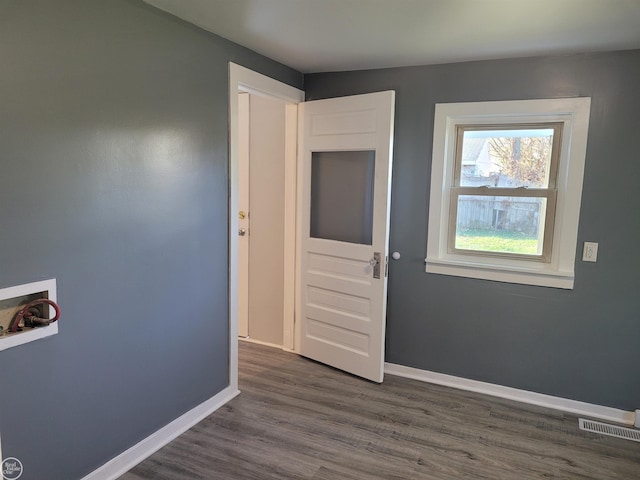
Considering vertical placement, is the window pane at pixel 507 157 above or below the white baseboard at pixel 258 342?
above

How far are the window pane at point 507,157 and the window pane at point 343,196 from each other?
0.68m

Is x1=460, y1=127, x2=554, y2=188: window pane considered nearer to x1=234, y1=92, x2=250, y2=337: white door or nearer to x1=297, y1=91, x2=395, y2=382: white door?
x1=297, y1=91, x2=395, y2=382: white door

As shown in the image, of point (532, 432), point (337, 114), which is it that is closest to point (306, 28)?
point (337, 114)

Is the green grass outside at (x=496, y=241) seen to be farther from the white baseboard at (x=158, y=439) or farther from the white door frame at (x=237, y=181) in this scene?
the white baseboard at (x=158, y=439)

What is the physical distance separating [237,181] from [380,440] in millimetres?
1778

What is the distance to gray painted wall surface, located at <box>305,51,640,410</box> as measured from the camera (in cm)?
266

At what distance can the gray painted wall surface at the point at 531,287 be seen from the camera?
8.73 feet

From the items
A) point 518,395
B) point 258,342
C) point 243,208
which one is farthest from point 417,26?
point 258,342

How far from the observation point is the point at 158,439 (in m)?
2.40

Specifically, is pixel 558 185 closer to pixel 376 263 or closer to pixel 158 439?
pixel 376 263

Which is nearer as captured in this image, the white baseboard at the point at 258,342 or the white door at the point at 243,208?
the white door at the point at 243,208

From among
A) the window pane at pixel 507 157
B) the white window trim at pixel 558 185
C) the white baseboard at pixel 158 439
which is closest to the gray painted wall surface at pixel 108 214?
the white baseboard at pixel 158 439

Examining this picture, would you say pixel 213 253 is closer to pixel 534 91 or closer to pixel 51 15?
pixel 51 15

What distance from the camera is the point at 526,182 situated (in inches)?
116
